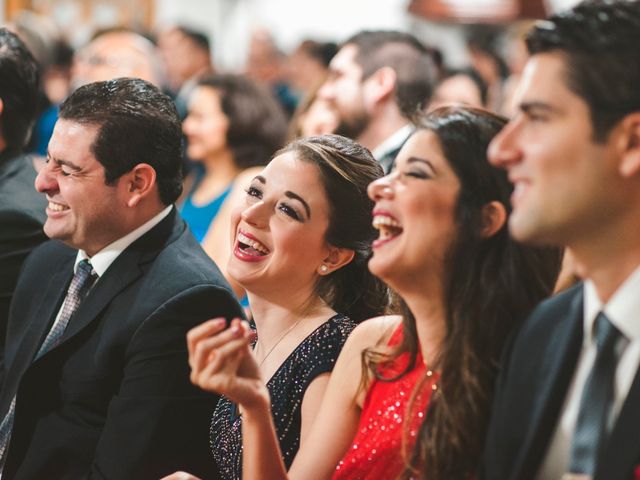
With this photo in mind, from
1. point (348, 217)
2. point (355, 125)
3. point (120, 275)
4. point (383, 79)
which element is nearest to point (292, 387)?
point (348, 217)

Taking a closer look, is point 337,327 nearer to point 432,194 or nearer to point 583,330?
point 432,194

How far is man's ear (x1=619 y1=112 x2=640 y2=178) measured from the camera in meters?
1.49

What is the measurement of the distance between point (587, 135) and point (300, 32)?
30.6ft

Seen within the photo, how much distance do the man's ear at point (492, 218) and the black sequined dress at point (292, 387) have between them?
0.55 m

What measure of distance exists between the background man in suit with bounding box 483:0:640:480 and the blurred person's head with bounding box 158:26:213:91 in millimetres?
5743

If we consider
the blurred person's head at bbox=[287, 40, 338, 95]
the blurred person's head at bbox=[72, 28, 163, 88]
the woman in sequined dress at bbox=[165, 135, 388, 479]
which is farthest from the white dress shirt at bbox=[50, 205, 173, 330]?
the blurred person's head at bbox=[287, 40, 338, 95]

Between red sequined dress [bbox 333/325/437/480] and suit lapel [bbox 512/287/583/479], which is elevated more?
suit lapel [bbox 512/287/583/479]

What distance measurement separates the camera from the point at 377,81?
4.30 m

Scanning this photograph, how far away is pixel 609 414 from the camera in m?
1.46

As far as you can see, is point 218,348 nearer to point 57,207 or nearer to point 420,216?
A: point 420,216

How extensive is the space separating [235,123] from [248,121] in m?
0.06

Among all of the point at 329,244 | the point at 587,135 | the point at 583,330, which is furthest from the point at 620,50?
the point at 329,244

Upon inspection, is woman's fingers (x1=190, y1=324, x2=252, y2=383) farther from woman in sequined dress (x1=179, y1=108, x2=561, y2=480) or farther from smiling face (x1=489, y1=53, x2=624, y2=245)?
smiling face (x1=489, y1=53, x2=624, y2=245)

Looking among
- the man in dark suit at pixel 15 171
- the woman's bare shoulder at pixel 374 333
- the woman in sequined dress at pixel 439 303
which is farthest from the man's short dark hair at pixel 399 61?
the woman in sequined dress at pixel 439 303
